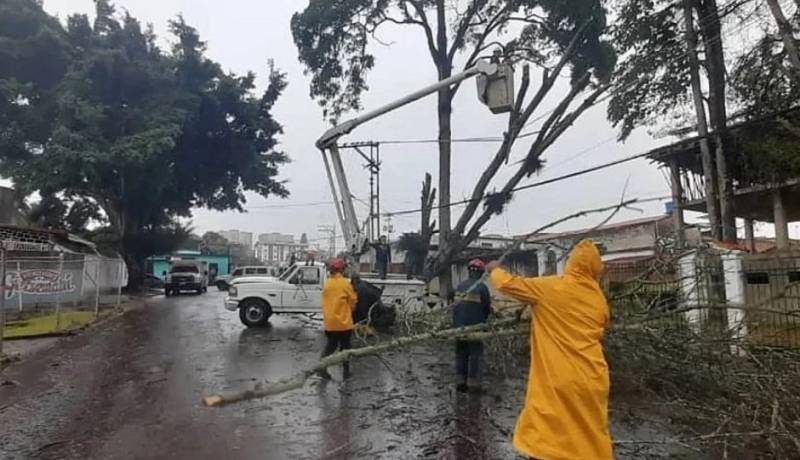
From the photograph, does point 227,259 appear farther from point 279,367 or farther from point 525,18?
point 279,367

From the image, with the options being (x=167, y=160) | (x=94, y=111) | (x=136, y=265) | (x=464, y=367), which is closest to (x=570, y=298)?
(x=464, y=367)

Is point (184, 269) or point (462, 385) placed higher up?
point (184, 269)

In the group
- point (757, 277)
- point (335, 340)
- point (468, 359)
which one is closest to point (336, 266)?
point (335, 340)

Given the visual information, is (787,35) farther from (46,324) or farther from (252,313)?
(46,324)

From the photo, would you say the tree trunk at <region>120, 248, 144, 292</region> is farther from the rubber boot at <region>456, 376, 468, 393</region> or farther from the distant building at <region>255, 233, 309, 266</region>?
the distant building at <region>255, 233, 309, 266</region>

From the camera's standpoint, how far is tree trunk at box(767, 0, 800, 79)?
12.0m

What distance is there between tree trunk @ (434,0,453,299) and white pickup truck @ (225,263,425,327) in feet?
12.1

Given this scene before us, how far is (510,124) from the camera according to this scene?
61.8 ft

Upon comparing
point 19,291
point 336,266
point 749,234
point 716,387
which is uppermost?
point 749,234

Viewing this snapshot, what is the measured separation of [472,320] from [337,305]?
1.80m

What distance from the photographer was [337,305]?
8.02 meters

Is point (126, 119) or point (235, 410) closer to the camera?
point (235, 410)

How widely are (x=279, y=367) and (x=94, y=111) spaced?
64.9 feet

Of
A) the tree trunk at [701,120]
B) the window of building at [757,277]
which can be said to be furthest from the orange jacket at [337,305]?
the tree trunk at [701,120]
